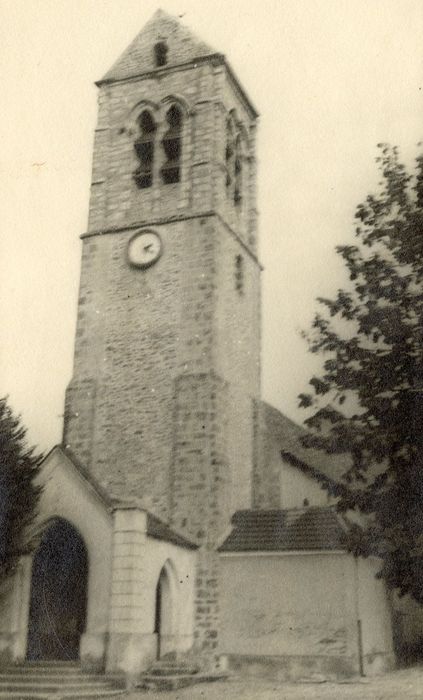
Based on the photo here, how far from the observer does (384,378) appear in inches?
553

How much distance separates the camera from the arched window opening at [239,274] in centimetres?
2417

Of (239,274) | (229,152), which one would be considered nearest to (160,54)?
(229,152)

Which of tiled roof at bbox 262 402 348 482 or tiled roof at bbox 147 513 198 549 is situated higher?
tiled roof at bbox 262 402 348 482

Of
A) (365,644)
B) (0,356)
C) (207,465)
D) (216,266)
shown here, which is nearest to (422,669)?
(365,644)

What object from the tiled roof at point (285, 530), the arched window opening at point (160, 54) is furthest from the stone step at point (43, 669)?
the arched window opening at point (160, 54)

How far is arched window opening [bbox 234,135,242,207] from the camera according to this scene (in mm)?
25920

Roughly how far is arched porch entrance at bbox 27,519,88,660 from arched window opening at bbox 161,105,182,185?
11234mm

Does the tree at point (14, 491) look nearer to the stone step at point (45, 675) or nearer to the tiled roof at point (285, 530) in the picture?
the stone step at point (45, 675)

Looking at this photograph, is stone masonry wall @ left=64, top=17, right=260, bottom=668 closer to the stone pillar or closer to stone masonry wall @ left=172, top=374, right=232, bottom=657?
stone masonry wall @ left=172, top=374, right=232, bottom=657

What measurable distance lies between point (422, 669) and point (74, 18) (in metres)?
17.9

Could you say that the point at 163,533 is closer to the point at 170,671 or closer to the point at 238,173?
the point at 170,671

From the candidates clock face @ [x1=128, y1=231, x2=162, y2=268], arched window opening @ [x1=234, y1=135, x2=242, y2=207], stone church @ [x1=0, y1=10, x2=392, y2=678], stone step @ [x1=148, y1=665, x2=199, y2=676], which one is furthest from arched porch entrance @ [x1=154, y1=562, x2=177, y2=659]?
arched window opening @ [x1=234, y1=135, x2=242, y2=207]

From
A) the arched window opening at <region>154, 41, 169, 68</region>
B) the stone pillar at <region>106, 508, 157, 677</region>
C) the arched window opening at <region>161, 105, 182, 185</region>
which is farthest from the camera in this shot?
the arched window opening at <region>154, 41, 169, 68</region>

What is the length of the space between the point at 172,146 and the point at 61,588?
13.6 metres
